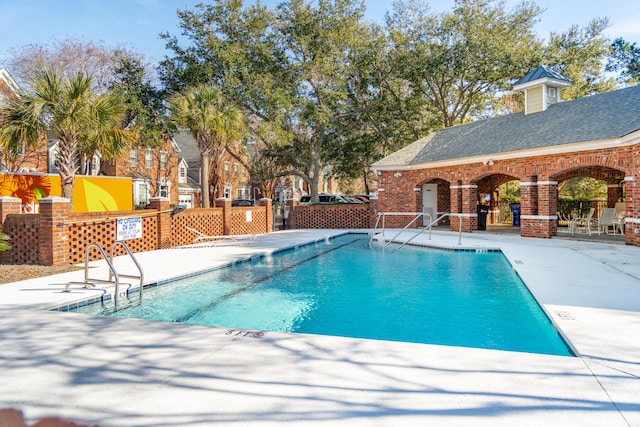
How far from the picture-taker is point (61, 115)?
38.1 feet

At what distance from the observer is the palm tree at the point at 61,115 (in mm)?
11625

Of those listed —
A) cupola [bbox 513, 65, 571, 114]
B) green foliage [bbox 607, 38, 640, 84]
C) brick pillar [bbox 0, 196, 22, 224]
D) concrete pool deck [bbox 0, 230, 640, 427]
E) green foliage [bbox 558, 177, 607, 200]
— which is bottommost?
concrete pool deck [bbox 0, 230, 640, 427]

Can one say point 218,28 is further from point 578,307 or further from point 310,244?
point 578,307

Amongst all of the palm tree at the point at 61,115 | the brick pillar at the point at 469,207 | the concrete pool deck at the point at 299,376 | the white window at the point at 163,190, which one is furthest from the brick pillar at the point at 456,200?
the white window at the point at 163,190

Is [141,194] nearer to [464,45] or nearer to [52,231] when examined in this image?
[52,231]

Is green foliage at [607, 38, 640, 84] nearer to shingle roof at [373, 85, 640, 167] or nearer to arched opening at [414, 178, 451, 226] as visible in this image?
shingle roof at [373, 85, 640, 167]

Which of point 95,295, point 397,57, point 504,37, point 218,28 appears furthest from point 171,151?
point 95,295

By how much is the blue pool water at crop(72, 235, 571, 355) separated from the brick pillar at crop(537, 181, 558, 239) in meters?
5.17

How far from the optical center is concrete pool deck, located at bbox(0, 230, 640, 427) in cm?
283

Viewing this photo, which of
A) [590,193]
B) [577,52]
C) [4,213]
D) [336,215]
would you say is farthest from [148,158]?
[590,193]

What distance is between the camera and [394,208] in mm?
21188

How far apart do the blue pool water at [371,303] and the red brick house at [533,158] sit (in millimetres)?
5357

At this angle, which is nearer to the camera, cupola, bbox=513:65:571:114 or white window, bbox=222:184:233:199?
cupola, bbox=513:65:571:114

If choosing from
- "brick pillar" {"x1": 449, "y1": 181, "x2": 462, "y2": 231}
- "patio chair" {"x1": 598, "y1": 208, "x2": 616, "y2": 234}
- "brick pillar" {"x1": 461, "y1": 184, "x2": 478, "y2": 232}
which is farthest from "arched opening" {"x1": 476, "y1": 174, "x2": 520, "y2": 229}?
"patio chair" {"x1": 598, "y1": 208, "x2": 616, "y2": 234}
